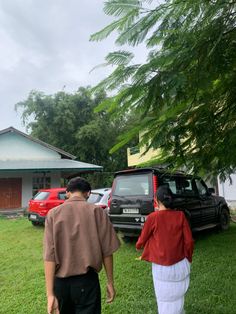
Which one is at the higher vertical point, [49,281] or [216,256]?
[49,281]

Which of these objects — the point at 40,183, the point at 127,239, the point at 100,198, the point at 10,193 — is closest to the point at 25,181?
the point at 40,183

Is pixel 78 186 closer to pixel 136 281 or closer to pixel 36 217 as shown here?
pixel 136 281

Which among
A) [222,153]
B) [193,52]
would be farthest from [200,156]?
[193,52]

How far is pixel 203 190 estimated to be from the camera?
9906mm

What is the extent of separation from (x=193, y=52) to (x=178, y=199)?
5899mm

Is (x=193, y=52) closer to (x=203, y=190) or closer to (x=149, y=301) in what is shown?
(x=149, y=301)

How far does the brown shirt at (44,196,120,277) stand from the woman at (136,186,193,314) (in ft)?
3.30

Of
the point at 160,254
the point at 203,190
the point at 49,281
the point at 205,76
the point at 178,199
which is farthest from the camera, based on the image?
the point at 203,190

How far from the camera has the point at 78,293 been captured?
284cm

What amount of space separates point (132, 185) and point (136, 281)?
3.05 m

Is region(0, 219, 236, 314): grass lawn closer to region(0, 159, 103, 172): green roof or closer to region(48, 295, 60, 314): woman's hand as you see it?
region(48, 295, 60, 314): woman's hand

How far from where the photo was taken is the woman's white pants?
364cm

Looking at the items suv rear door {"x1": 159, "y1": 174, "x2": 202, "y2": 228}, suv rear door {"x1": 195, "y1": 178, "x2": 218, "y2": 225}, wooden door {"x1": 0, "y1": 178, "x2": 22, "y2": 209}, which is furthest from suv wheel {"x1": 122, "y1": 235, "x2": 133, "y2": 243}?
wooden door {"x1": 0, "y1": 178, "x2": 22, "y2": 209}

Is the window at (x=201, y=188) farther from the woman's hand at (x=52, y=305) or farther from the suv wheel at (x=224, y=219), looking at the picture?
the woman's hand at (x=52, y=305)
